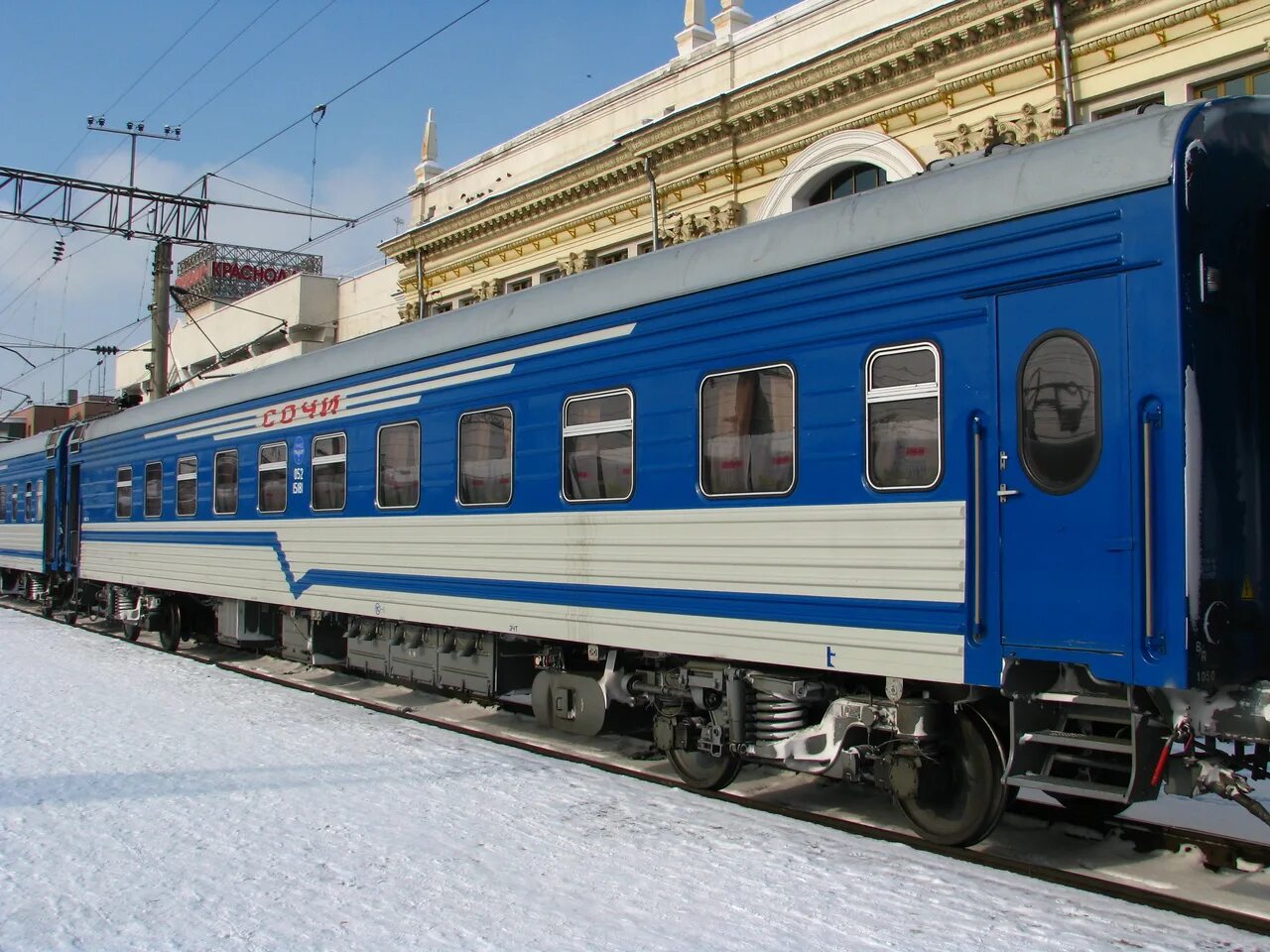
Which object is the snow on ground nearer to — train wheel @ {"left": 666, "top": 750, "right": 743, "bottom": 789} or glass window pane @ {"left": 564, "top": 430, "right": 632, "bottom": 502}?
train wheel @ {"left": 666, "top": 750, "right": 743, "bottom": 789}

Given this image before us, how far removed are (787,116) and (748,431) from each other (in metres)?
17.1

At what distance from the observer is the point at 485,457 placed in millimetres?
10125

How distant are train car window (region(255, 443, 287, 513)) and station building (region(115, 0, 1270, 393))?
140 inches

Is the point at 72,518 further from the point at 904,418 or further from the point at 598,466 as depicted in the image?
the point at 904,418

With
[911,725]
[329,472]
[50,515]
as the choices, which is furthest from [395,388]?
[50,515]

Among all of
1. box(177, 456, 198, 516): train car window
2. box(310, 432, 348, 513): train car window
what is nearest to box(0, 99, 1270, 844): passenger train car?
box(310, 432, 348, 513): train car window

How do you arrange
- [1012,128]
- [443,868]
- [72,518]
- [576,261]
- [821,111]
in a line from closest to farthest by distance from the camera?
[443,868], [1012,128], [72,518], [821,111], [576,261]

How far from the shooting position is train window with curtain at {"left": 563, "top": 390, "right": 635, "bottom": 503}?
8594mm

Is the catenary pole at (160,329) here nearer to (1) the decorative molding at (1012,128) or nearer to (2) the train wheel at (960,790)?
(1) the decorative molding at (1012,128)

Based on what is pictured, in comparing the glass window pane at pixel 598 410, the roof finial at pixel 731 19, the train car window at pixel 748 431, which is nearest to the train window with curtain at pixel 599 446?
the glass window pane at pixel 598 410

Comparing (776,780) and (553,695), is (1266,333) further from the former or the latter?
(553,695)

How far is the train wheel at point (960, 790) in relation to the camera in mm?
6508

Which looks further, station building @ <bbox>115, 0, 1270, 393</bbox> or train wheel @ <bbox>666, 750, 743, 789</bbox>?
station building @ <bbox>115, 0, 1270, 393</bbox>

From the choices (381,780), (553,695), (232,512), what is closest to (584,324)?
(553,695)
